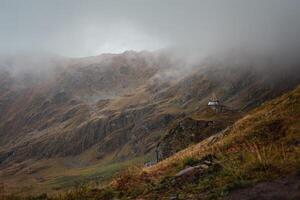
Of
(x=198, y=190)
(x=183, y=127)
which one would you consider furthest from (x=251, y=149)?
(x=183, y=127)

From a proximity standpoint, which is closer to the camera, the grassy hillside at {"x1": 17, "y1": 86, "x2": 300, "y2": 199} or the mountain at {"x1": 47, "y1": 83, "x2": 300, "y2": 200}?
the mountain at {"x1": 47, "y1": 83, "x2": 300, "y2": 200}

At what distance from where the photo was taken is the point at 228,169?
14.5 meters

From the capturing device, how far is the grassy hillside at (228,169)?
529 inches

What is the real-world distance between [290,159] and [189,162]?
4.81 metres

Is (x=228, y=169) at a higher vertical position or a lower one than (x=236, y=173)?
higher

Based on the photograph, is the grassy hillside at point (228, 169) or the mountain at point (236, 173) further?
the grassy hillside at point (228, 169)

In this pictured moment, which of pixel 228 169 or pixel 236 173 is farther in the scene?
pixel 228 169

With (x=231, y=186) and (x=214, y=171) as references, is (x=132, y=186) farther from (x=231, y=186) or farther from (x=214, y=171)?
(x=231, y=186)

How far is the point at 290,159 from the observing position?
13781 millimetres

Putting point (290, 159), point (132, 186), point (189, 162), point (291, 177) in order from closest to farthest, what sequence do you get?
point (291, 177) < point (290, 159) < point (132, 186) < point (189, 162)

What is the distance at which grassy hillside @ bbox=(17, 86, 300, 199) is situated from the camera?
44.1 ft

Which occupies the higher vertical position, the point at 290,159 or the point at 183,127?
the point at 183,127

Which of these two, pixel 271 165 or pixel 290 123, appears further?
pixel 290 123

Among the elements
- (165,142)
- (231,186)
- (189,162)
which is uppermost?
(165,142)
